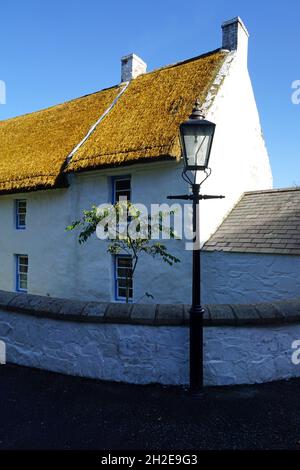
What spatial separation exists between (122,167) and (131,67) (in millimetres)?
5715

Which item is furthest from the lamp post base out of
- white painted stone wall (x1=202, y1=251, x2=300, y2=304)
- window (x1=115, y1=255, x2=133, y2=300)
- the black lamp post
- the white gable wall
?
window (x1=115, y1=255, x2=133, y2=300)

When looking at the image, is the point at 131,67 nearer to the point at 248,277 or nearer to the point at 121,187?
the point at 121,187

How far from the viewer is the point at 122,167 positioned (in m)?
8.78

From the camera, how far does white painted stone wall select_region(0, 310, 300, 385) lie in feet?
12.5

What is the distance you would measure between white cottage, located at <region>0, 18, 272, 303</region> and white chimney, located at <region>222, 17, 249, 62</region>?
3 centimetres

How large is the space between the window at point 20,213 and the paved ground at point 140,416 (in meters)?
8.28

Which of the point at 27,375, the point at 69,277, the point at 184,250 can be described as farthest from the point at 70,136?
the point at 27,375

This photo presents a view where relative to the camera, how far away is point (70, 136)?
1076 centimetres

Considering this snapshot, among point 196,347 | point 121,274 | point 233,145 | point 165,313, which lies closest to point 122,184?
point 121,274

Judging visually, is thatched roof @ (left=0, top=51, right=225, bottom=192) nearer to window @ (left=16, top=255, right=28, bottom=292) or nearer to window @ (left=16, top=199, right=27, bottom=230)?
window @ (left=16, top=199, right=27, bottom=230)

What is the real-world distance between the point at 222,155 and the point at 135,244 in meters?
4.12

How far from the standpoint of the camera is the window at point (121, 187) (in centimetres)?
919
